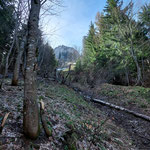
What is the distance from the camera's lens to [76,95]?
8867 millimetres

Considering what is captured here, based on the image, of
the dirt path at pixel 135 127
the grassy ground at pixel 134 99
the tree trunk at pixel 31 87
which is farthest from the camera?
the grassy ground at pixel 134 99

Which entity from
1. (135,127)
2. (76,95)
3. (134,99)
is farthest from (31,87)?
(134,99)

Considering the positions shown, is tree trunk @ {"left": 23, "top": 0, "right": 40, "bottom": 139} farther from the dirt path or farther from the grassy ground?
the grassy ground

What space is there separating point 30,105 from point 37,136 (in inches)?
28.8

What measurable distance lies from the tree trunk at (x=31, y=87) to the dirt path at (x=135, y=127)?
151 inches

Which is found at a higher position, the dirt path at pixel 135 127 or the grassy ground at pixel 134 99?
the grassy ground at pixel 134 99

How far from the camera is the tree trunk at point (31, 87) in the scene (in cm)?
202

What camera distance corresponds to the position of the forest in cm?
211

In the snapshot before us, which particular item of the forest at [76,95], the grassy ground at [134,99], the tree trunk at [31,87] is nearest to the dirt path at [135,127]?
the forest at [76,95]

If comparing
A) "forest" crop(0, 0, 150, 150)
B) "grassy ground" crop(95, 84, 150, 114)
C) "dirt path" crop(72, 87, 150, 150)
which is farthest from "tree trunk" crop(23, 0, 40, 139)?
"grassy ground" crop(95, 84, 150, 114)

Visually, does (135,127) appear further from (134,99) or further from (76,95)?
(76,95)

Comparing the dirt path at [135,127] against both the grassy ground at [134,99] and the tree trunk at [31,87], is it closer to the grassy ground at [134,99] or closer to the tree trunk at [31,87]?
the grassy ground at [134,99]

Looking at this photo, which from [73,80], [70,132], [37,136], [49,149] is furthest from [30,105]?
Answer: [73,80]

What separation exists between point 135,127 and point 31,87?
558cm
